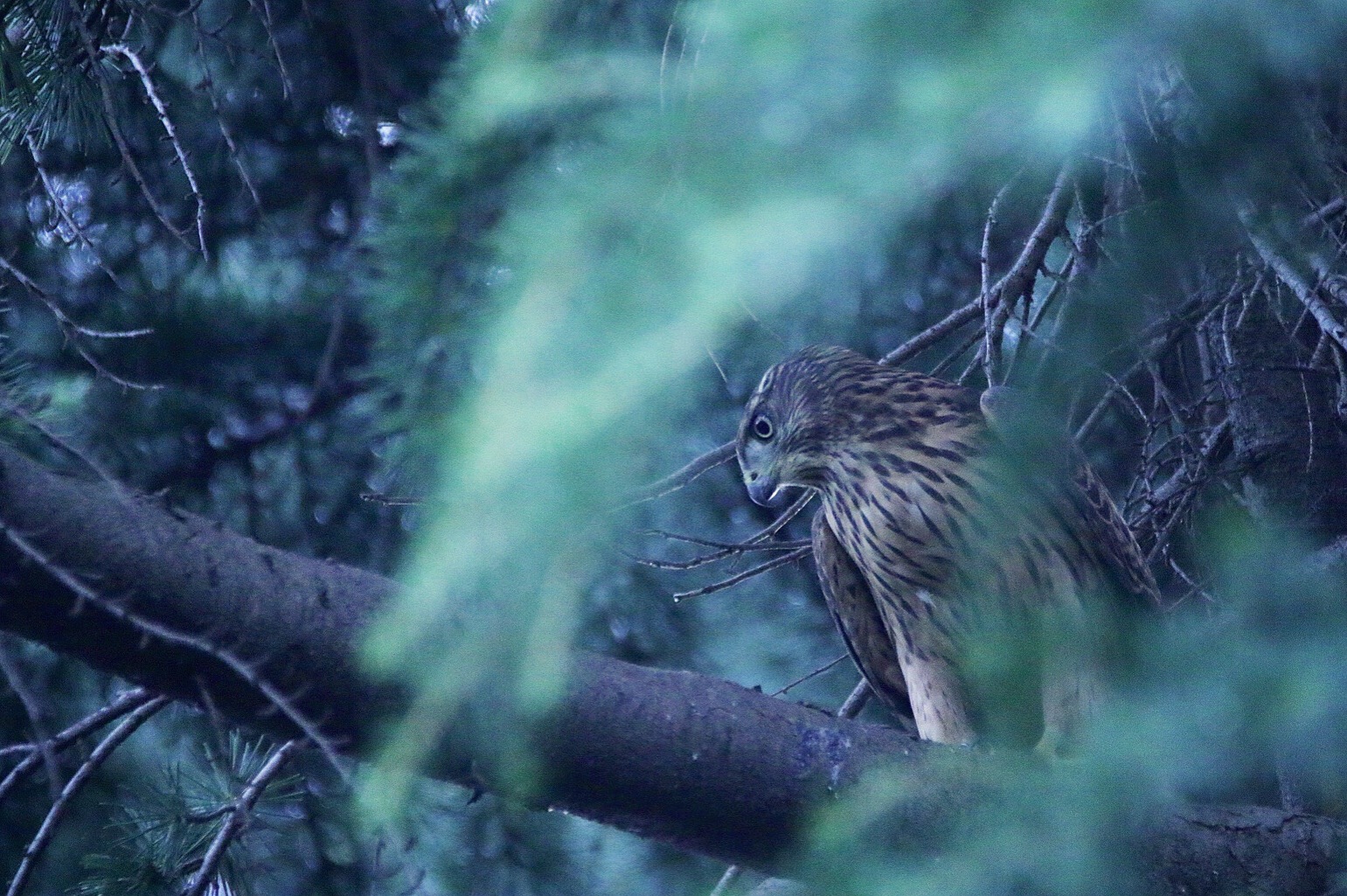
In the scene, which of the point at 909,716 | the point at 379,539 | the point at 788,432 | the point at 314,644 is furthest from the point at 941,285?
the point at 314,644

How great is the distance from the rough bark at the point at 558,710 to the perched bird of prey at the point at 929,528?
1.94 ft

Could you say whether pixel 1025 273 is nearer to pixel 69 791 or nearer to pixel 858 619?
pixel 858 619

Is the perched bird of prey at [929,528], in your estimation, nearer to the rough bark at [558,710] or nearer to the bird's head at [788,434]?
the bird's head at [788,434]

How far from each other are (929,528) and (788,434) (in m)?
0.48

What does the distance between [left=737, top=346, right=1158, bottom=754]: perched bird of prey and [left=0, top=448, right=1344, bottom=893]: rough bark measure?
591 mm

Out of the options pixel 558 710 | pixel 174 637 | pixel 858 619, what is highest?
pixel 174 637

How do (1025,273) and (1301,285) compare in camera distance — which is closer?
(1301,285)

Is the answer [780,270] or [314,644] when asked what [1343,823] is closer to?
[314,644]

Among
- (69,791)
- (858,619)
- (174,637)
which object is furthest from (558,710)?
(858,619)

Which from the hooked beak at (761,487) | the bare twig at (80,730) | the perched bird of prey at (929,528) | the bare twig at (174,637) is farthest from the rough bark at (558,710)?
the hooked beak at (761,487)

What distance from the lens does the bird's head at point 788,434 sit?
365 cm

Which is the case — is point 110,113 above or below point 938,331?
above

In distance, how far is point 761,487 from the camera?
361 cm

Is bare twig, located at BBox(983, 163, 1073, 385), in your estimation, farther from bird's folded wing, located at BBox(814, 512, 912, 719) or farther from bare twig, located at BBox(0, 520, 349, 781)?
bare twig, located at BBox(0, 520, 349, 781)
